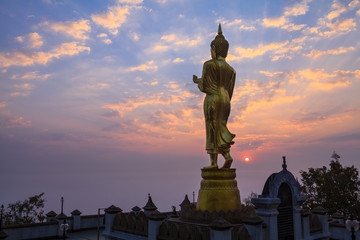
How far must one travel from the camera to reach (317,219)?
1841cm

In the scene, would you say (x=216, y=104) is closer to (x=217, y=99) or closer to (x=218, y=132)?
(x=217, y=99)

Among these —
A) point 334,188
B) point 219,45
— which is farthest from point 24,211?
point 334,188

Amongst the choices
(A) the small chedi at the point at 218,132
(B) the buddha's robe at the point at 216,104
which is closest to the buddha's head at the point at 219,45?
(A) the small chedi at the point at 218,132

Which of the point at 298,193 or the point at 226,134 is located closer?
the point at 298,193

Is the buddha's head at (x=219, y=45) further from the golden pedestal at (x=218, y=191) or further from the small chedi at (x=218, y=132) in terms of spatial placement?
the golden pedestal at (x=218, y=191)

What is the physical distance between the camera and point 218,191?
17344mm

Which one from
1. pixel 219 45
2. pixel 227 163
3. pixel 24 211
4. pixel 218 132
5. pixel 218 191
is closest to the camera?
pixel 218 191

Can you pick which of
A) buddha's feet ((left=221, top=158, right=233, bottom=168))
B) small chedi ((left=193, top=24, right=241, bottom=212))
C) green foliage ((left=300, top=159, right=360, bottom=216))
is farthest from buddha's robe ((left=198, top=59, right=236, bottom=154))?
green foliage ((left=300, top=159, right=360, bottom=216))

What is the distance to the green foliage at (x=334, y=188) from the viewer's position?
30.2 metres

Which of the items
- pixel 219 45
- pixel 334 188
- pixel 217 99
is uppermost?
pixel 219 45

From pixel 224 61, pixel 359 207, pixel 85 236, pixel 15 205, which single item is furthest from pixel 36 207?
pixel 359 207

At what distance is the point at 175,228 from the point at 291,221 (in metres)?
6.18

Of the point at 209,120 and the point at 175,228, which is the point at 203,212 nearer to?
the point at 175,228

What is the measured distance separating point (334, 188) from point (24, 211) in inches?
1251
